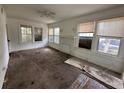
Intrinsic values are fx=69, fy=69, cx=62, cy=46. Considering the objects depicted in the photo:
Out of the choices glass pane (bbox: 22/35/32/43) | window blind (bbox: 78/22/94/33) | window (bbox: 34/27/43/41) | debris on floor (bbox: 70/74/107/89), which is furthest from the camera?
window (bbox: 34/27/43/41)

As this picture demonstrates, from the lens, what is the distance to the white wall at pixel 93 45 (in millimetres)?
2432

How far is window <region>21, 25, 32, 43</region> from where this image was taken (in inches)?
197

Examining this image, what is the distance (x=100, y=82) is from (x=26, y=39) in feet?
17.4

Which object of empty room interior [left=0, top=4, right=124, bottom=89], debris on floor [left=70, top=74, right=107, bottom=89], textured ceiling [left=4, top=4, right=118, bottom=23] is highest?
textured ceiling [left=4, top=4, right=118, bottom=23]

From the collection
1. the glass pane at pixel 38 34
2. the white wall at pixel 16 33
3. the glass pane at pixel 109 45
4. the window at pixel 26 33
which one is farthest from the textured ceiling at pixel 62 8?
the glass pane at pixel 38 34

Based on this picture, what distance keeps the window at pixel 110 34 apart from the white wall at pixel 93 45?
0.53 feet

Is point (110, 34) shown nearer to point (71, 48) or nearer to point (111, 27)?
point (111, 27)

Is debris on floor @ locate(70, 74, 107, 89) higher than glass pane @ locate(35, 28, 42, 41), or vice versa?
glass pane @ locate(35, 28, 42, 41)

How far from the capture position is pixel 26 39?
5281 mm

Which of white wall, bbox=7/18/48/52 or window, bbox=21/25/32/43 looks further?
window, bbox=21/25/32/43

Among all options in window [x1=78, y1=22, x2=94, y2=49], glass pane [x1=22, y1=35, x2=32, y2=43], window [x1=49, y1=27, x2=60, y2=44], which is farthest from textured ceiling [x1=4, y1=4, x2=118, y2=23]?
window [x1=49, y1=27, x2=60, y2=44]

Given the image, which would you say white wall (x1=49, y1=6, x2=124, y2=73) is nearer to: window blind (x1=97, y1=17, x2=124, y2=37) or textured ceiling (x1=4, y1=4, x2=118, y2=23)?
window blind (x1=97, y1=17, x2=124, y2=37)

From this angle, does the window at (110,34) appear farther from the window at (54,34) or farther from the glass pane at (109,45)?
the window at (54,34)

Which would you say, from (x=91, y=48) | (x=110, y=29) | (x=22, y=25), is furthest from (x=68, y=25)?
(x=22, y=25)
